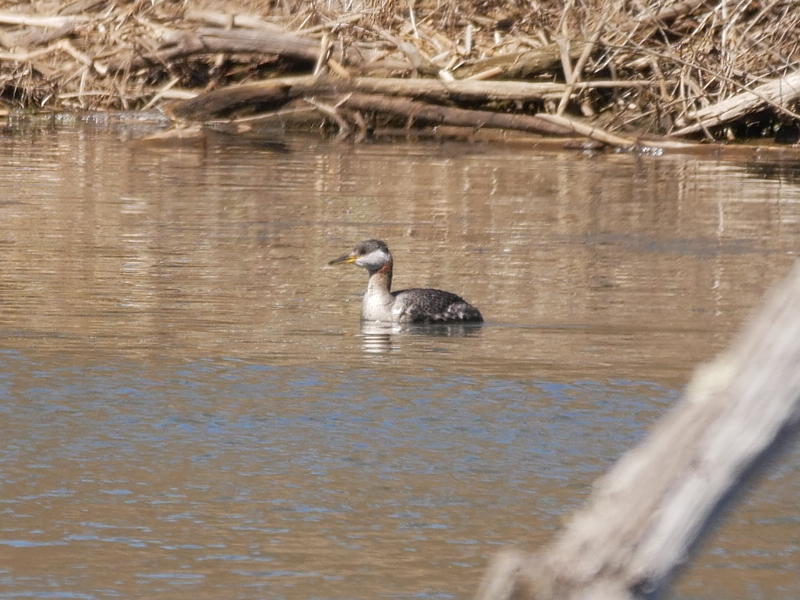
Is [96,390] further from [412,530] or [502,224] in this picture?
[502,224]

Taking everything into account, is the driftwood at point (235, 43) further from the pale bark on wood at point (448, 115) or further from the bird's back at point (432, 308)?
the bird's back at point (432, 308)

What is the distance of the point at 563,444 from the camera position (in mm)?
6750

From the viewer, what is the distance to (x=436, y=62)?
23531mm

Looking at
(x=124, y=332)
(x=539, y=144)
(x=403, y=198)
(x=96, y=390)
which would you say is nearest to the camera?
(x=96, y=390)

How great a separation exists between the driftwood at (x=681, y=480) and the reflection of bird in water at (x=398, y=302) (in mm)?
6839

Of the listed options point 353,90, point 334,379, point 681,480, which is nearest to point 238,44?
point 353,90

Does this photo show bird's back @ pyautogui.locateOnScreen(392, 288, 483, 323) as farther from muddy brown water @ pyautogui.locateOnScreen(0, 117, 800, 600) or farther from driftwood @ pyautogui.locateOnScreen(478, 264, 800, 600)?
driftwood @ pyautogui.locateOnScreen(478, 264, 800, 600)

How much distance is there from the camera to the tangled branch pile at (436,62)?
21797 millimetres

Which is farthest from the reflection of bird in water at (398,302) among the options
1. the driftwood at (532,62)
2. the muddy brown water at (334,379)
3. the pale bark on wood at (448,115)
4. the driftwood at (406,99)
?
the driftwood at (532,62)

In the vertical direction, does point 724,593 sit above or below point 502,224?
below

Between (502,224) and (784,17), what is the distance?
9.48 metres

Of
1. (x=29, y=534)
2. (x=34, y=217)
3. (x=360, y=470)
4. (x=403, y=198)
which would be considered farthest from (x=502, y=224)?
(x=29, y=534)

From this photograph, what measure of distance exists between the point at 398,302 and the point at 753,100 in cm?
1244

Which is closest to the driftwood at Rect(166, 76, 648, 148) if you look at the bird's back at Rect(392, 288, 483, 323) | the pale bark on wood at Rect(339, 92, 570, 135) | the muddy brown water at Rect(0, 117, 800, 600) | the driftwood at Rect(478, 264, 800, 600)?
the pale bark on wood at Rect(339, 92, 570, 135)
